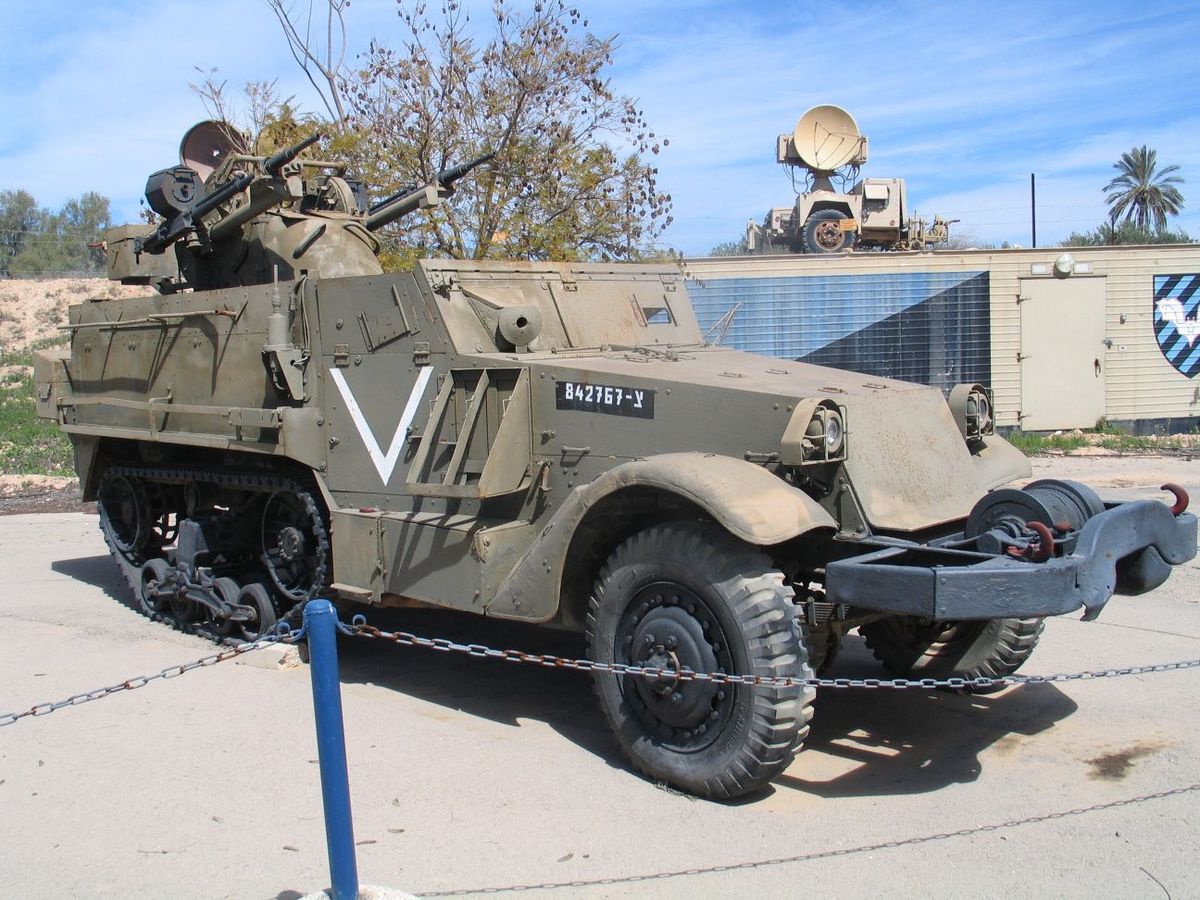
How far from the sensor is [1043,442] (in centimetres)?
1678

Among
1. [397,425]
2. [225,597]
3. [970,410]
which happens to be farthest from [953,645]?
[225,597]

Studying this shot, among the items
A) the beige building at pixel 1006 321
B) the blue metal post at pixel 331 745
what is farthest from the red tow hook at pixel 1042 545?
the beige building at pixel 1006 321

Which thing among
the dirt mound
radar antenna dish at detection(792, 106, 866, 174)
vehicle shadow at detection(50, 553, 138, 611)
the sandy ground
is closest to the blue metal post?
the sandy ground

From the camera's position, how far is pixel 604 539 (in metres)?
5.28

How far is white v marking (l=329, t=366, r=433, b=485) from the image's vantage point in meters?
6.14

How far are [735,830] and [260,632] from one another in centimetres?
376

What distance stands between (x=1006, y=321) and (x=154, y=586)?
13599 millimetres

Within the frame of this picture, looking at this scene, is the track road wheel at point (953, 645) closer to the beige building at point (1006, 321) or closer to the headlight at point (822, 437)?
the headlight at point (822, 437)

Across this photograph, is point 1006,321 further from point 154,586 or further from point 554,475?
point 554,475

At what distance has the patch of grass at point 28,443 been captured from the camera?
619 inches

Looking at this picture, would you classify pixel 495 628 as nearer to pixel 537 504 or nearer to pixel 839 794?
pixel 537 504

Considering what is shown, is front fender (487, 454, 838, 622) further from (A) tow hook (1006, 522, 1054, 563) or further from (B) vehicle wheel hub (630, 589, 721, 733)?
(A) tow hook (1006, 522, 1054, 563)

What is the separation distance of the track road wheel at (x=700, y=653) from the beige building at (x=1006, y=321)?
38.9 feet

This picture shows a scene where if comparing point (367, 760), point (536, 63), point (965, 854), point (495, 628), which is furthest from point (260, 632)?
point (536, 63)
